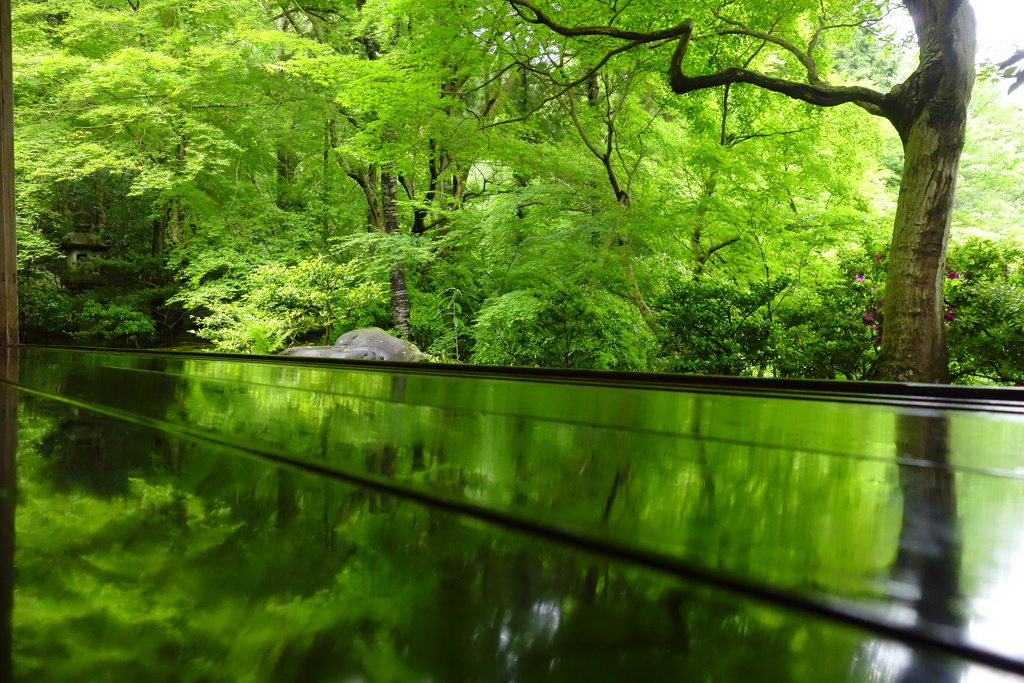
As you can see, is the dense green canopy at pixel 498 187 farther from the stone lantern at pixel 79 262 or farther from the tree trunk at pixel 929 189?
the tree trunk at pixel 929 189

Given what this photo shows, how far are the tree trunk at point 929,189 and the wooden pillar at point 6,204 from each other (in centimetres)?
504

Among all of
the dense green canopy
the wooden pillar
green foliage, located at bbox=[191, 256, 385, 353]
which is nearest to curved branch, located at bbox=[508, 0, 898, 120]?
the dense green canopy

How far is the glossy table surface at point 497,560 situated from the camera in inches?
5.0

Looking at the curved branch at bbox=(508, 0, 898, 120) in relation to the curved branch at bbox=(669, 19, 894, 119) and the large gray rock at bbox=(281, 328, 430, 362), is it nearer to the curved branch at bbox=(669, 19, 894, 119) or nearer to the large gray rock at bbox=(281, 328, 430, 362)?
the curved branch at bbox=(669, 19, 894, 119)

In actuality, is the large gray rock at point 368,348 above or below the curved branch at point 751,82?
below

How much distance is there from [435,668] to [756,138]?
754 centimetres

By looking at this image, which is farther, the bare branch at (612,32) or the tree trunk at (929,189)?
the bare branch at (612,32)

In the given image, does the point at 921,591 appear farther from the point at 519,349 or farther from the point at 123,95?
the point at 123,95

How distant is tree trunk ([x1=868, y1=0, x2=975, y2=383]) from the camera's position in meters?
3.81

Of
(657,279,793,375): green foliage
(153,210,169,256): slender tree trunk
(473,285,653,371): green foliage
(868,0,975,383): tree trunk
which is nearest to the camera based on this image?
(868,0,975,383): tree trunk

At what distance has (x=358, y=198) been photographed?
978 cm

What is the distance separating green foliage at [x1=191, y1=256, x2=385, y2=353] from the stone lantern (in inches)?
157

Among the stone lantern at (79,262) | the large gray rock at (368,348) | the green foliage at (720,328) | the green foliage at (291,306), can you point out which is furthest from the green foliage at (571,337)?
the stone lantern at (79,262)

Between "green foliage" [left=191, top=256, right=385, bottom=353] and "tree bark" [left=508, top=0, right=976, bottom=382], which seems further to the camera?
"green foliage" [left=191, top=256, right=385, bottom=353]
